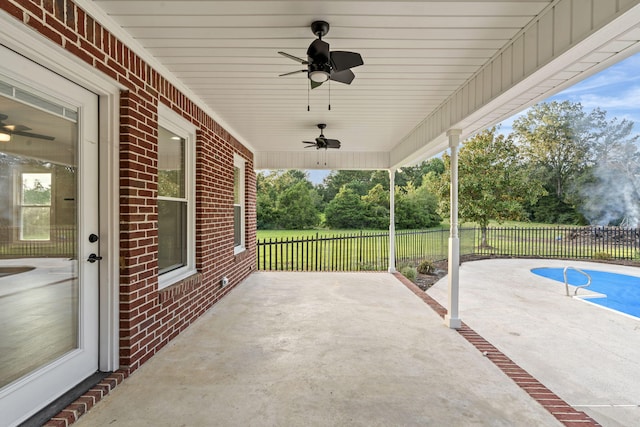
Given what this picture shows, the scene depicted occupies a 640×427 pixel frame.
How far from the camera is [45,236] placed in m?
2.02

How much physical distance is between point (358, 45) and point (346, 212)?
16.9 meters

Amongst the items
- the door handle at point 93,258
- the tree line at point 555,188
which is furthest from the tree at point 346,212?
the door handle at point 93,258

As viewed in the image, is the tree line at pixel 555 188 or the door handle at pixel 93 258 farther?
the tree line at pixel 555 188

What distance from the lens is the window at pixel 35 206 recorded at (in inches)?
73.9

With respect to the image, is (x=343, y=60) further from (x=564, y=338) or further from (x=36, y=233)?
(x=564, y=338)

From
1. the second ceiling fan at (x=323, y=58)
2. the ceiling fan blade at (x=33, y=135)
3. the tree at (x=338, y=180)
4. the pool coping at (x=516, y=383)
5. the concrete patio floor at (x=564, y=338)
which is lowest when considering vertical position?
the concrete patio floor at (x=564, y=338)

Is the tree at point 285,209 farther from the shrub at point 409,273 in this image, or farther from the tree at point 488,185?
the shrub at point 409,273

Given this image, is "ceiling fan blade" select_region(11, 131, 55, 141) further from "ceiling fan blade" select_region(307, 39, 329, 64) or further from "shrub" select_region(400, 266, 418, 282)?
"shrub" select_region(400, 266, 418, 282)

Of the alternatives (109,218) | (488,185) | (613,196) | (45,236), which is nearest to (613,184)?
(613,196)

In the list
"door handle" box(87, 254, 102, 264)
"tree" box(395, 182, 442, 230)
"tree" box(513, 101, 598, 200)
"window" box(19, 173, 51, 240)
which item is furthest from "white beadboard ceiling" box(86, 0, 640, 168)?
"tree" box(513, 101, 598, 200)

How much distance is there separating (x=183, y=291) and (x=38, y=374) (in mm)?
1496

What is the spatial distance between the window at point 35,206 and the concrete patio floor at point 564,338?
3891 millimetres

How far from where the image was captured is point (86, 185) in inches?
90.6

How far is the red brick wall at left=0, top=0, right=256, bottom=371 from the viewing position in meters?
1.96
